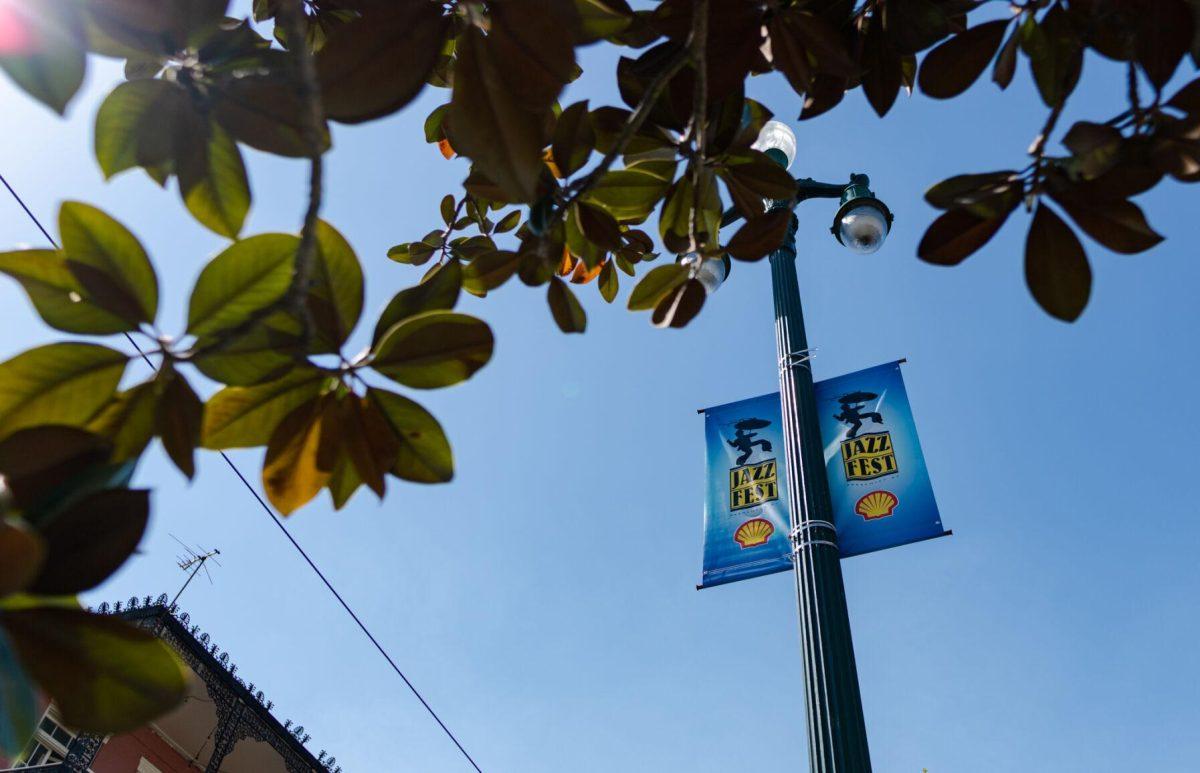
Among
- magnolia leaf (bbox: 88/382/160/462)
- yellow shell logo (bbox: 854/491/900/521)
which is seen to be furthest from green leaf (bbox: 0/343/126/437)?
yellow shell logo (bbox: 854/491/900/521)

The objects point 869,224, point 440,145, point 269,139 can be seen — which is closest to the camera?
point 269,139

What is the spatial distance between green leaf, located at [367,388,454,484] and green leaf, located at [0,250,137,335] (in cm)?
21

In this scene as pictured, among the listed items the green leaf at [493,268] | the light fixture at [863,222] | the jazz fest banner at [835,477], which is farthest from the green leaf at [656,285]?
the light fixture at [863,222]

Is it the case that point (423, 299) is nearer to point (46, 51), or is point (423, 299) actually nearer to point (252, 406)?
point (252, 406)

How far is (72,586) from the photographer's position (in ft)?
1.50

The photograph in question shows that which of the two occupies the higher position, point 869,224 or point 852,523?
point 869,224

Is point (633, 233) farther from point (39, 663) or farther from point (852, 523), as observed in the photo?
point (852, 523)

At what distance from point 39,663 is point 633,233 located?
110 centimetres

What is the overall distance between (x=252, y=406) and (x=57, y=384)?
6.1 inches

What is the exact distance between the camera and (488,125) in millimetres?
671

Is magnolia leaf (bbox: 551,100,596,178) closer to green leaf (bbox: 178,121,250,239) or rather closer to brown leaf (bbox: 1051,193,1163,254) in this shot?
green leaf (bbox: 178,121,250,239)

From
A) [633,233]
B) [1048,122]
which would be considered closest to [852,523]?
[633,233]

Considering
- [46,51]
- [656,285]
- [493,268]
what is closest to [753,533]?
[656,285]

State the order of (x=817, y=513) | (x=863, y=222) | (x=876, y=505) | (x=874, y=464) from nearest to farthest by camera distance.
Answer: (x=817, y=513) < (x=876, y=505) < (x=874, y=464) < (x=863, y=222)
